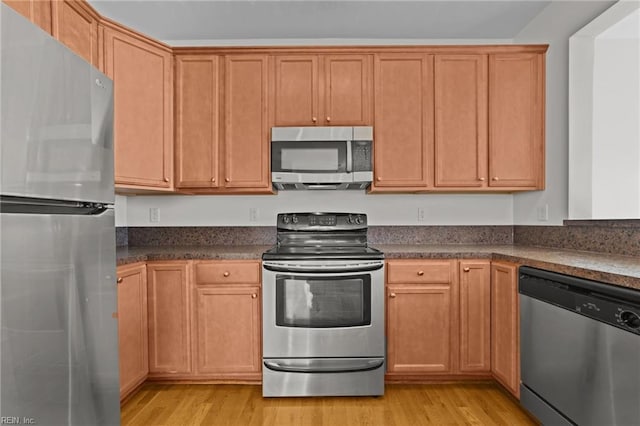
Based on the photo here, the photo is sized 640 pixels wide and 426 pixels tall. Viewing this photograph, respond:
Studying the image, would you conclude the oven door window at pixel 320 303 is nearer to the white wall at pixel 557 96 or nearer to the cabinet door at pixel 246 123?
the cabinet door at pixel 246 123

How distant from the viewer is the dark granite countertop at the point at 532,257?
62.7 inches

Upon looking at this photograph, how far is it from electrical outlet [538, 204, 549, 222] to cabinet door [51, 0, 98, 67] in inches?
120

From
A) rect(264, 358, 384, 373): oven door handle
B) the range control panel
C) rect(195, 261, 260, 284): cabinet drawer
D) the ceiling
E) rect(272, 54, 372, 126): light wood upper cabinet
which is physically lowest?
rect(264, 358, 384, 373): oven door handle

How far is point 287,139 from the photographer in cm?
281

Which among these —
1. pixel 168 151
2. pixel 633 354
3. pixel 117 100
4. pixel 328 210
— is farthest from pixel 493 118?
pixel 117 100

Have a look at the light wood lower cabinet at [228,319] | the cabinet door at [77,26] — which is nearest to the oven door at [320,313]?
the light wood lower cabinet at [228,319]

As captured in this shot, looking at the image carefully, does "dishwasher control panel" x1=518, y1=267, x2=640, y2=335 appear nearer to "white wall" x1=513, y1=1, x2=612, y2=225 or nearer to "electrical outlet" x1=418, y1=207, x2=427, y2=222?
"white wall" x1=513, y1=1, x2=612, y2=225

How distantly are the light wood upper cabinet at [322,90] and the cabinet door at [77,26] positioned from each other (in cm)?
113

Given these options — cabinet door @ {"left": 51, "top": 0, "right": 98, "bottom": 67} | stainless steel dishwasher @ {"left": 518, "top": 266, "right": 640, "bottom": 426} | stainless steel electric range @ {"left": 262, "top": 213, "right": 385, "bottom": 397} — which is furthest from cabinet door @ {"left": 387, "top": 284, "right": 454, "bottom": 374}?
cabinet door @ {"left": 51, "top": 0, "right": 98, "bottom": 67}

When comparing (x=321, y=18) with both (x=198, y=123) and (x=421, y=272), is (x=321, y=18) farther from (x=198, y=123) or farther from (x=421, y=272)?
(x=421, y=272)

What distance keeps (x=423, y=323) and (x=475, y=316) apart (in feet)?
1.11

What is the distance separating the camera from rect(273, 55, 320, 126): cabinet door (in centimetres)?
285

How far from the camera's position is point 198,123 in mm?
2850

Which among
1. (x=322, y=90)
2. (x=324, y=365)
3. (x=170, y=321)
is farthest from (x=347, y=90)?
(x=170, y=321)
